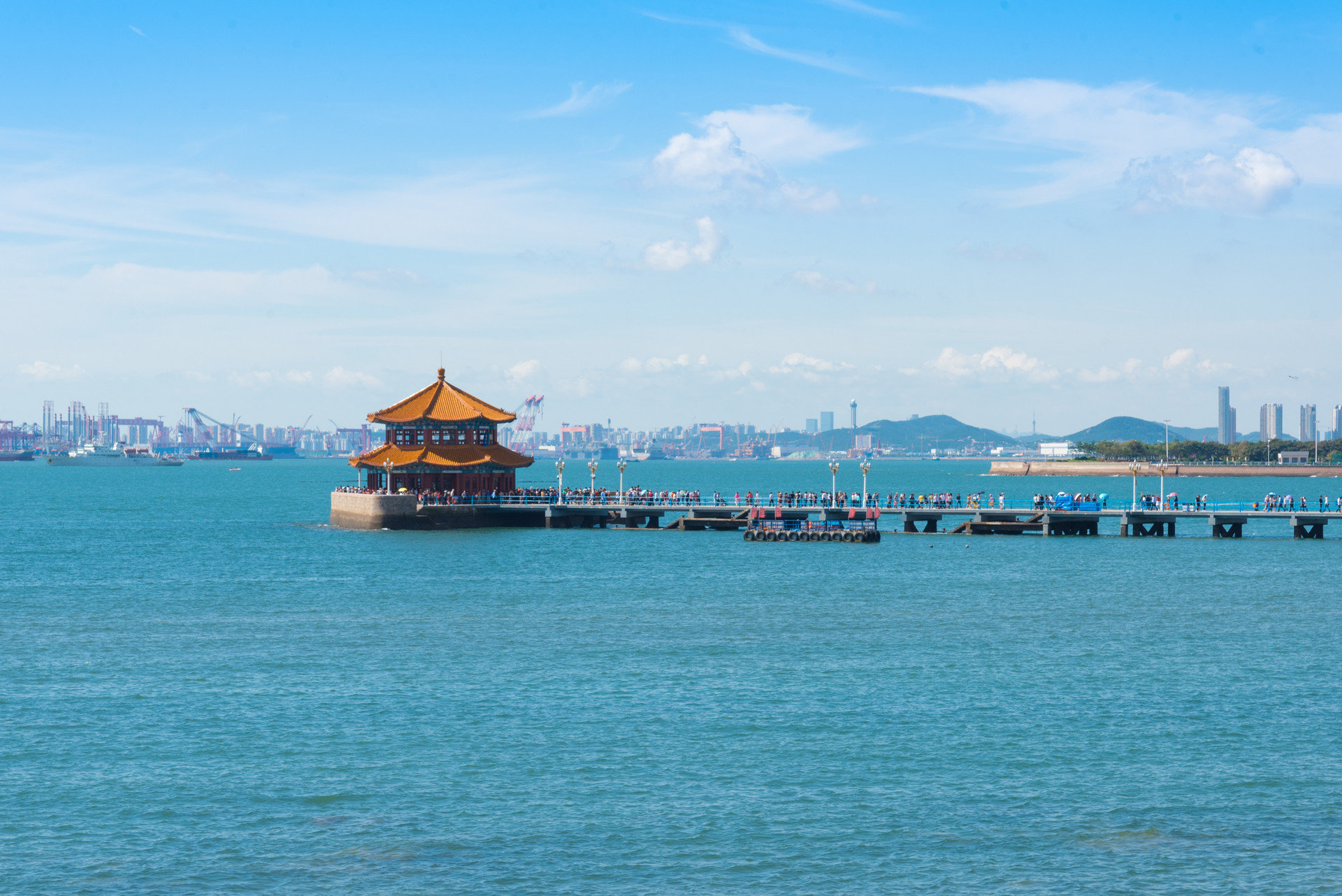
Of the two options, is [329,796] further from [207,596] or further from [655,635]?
[207,596]

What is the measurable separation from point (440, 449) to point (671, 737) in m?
67.9

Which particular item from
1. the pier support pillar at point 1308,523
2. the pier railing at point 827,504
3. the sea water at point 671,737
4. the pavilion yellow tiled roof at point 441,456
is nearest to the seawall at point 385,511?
the pier railing at point 827,504

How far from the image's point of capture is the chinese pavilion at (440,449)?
96.9 metres

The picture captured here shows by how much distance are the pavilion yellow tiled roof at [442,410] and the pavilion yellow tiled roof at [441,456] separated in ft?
6.47

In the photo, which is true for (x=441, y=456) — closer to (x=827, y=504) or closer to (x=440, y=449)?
(x=440, y=449)

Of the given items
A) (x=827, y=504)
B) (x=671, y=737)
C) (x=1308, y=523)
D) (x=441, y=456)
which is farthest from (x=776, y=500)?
(x=671, y=737)

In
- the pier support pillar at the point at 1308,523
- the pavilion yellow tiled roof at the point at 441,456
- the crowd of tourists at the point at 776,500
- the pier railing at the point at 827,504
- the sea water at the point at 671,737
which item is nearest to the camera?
the sea water at the point at 671,737

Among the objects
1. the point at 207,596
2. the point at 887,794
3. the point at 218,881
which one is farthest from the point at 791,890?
the point at 207,596

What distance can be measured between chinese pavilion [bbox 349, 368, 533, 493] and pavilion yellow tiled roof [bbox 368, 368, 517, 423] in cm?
5

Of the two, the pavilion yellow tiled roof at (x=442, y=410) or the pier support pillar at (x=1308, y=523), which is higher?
the pavilion yellow tiled roof at (x=442, y=410)

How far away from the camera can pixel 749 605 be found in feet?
188

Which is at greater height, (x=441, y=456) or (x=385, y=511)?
(x=441, y=456)

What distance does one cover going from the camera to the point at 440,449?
98.0m

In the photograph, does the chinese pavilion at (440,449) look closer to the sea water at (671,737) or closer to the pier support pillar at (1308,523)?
the sea water at (671,737)
